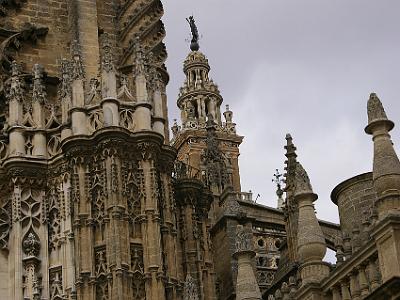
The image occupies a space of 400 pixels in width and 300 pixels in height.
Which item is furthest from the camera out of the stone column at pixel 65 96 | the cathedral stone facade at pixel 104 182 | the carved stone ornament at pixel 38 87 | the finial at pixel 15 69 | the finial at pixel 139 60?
the finial at pixel 15 69

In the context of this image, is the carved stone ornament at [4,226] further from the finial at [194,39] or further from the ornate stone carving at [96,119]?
the finial at [194,39]

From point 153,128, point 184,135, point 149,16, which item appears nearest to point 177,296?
point 153,128

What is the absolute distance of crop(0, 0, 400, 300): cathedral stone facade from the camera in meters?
18.9

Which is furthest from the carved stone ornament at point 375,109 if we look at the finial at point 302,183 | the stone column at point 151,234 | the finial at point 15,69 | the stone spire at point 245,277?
the finial at point 15,69

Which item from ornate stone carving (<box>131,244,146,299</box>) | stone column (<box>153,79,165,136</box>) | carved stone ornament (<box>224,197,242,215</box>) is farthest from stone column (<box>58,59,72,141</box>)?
carved stone ornament (<box>224,197,242,215</box>)

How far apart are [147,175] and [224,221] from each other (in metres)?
4.79

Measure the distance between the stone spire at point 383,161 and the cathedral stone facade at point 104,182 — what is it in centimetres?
271

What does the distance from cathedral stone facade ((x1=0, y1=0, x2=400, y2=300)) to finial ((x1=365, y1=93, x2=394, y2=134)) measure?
8.99 feet

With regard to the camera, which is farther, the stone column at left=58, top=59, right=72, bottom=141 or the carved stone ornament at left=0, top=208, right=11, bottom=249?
the stone column at left=58, top=59, right=72, bottom=141

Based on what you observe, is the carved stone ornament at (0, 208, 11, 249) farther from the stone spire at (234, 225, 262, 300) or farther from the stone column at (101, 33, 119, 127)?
the stone spire at (234, 225, 262, 300)

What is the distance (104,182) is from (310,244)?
227 inches

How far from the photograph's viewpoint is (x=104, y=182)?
19500 mm

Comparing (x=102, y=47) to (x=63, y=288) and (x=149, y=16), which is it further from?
(x=63, y=288)

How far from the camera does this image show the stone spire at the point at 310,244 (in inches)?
579
